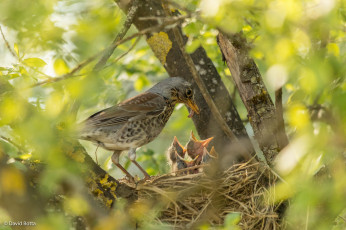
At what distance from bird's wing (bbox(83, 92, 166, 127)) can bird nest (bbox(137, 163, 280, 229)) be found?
3.18 feet

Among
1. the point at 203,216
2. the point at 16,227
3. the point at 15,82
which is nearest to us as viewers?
the point at 16,227

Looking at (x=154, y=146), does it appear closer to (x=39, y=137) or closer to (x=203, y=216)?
(x=203, y=216)

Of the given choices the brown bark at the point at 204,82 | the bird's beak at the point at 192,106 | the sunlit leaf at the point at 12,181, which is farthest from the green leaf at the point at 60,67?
the sunlit leaf at the point at 12,181

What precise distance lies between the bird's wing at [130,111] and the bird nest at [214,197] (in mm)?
969

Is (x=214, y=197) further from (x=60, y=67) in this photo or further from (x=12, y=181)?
(x=12, y=181)

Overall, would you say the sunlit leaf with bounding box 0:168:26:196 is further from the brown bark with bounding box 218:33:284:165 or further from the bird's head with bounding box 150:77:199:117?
the bird's head with bounding box 150:77:199:117

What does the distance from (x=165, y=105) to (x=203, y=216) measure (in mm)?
1808

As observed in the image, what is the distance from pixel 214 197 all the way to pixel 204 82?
4.71 feet

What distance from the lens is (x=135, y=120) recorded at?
543 centimetres

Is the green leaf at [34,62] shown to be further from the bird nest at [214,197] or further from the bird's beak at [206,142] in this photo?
the bird's beak at [206,142]

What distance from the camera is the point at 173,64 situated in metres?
5.52

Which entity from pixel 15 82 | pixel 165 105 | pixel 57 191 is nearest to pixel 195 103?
pixel 165 105

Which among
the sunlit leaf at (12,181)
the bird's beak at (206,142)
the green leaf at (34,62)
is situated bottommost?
the bird's beak at (206,142)

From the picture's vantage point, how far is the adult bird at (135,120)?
5227mm
